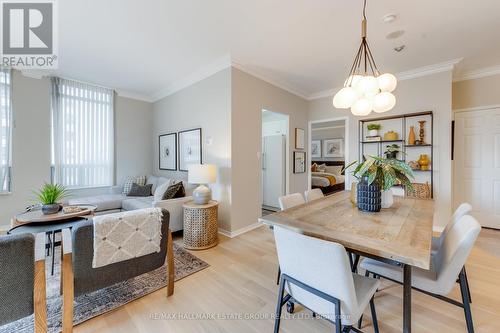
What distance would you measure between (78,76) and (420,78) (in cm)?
599

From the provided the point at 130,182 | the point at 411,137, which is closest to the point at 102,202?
the point at 130,182

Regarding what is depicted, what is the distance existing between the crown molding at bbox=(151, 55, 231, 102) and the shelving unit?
8.53ft

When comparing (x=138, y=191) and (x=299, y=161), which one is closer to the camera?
(x=138, y=191)

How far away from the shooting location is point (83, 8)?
205 cm

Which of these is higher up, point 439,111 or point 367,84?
point 439,111

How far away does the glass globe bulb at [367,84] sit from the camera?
1.71 metres

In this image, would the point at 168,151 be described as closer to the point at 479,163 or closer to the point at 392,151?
the point at 392,151

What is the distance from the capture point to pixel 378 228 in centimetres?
132

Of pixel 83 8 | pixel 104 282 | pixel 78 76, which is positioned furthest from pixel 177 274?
pixel 78 76

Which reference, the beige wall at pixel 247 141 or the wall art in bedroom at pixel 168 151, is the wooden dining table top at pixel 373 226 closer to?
the beige wall at pixel 247 141

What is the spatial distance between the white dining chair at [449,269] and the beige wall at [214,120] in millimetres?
2243

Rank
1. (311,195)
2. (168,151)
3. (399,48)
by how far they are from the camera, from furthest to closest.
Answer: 1. (168,151)
2. (399,48)
3. (311,195)

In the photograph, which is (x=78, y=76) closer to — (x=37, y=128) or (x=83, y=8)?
(x=37, y=128)

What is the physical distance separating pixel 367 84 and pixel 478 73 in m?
3.41
